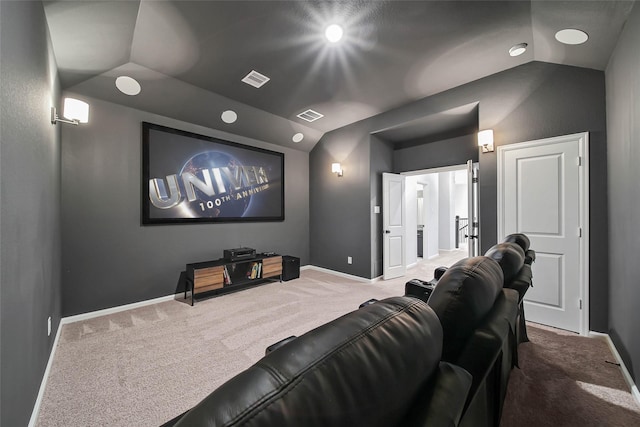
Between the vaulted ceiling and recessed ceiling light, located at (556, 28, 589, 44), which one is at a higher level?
the vaulted ceiling

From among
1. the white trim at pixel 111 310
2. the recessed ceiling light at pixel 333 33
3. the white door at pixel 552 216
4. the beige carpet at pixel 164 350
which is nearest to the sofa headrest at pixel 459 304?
the beige carpet at pixel 164 350

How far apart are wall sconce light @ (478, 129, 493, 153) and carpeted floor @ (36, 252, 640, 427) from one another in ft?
6.99

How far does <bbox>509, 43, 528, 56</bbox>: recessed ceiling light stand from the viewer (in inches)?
101

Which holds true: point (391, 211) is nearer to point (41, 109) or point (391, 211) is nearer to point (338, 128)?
point (338, 128)

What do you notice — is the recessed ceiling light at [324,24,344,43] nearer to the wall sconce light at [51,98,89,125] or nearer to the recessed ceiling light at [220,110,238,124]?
the recessed ceiling light at [220,110,238,124]

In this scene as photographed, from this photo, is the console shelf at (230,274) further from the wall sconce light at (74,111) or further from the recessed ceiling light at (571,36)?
the recessed ceiling light at (571,36)

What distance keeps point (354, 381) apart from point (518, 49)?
140 inches

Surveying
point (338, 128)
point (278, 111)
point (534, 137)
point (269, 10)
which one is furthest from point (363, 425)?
point (338, 128)

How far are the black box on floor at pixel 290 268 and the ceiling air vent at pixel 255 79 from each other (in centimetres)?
286

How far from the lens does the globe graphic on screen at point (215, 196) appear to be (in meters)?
3.79

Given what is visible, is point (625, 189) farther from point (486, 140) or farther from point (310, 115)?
point (310, 115)

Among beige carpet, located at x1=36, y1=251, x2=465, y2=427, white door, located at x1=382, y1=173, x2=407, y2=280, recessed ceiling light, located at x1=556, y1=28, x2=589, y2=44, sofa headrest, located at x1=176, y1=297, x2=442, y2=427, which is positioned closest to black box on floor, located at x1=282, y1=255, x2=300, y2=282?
beige carpet, located at x1=36, y1=251, x2=465, y2=427

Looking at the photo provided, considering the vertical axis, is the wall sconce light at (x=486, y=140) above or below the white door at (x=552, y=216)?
above

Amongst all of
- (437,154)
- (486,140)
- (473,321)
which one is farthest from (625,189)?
(437,154)
